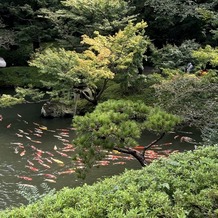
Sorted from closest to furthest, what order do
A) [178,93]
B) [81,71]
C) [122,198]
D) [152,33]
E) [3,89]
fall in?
[122,198] < [178,93] < [81,71] < [3,89] < [152,33]

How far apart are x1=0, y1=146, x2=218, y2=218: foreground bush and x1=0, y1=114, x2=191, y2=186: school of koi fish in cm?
405

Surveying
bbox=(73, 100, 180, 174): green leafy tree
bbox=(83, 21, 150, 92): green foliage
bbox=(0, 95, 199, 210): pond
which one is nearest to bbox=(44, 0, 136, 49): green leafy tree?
bbox=(83, 21, 150, 92): green foliage

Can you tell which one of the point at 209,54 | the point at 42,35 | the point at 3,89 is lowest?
the point at 3,89

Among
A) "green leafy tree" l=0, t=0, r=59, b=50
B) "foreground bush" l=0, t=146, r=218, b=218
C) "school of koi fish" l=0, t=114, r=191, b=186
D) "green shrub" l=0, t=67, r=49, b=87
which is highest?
"foreground bush" l=0, t=146, r=218, b=218

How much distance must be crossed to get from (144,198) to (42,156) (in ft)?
21.0

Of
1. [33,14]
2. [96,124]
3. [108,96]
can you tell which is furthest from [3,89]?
[96,124]

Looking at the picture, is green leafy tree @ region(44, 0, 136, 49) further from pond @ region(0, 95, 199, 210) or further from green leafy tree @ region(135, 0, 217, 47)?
pond @ region(0, 95, 199, 210)

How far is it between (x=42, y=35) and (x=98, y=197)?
15333 millimetres

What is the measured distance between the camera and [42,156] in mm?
8961

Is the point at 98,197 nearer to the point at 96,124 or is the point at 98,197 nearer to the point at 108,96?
the point at 96,124

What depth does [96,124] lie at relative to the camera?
570cm

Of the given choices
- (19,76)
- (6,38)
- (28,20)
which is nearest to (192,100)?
(6,38)

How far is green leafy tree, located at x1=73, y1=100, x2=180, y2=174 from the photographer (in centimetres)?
566

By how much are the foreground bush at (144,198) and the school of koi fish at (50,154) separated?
405 cm
